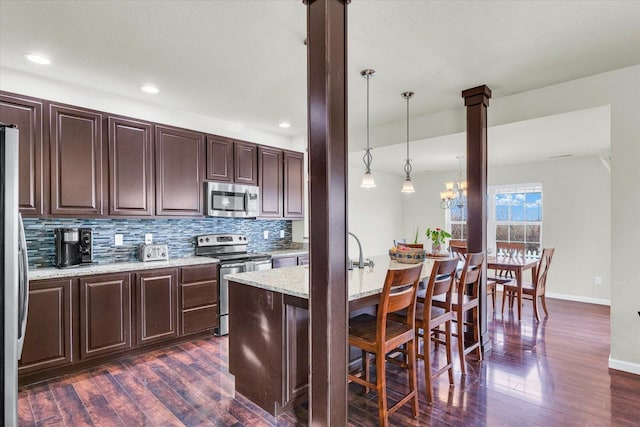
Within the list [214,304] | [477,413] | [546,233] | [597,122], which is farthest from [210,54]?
[546,233]

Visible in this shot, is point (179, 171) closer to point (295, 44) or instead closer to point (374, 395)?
Result: point (295, 44)

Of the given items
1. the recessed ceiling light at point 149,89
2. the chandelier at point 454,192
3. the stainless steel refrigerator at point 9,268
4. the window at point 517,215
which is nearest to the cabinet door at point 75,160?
the recessed ceiling light at point 149,89

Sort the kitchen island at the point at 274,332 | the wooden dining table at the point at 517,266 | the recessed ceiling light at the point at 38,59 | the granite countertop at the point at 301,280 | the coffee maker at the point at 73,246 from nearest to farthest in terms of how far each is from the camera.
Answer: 1. the granite countertop at the point at 301,280
2. the kitchen island at the point at 274,332
3. the recessed ceiling light at the point at 38,59
4. the coffee maker at the point at 73,246
5. the wooden dining table at the point at 517,266

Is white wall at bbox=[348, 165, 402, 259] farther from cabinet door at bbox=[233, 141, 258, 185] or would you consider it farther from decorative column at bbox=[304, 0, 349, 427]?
decorative column at bbox=[304, 0, 349, 427]

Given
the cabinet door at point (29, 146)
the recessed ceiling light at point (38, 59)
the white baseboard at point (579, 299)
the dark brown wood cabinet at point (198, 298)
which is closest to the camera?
the recessed ceiling light at point (38, 59)

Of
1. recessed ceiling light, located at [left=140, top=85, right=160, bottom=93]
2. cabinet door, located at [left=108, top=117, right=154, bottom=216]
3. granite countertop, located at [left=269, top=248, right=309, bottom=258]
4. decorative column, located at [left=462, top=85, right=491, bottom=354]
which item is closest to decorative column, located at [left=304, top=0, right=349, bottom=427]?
decorative column, located at [left=462, top=85, right=491, bottom=354]

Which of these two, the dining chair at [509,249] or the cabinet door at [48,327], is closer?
the cabinet door at [48,327]

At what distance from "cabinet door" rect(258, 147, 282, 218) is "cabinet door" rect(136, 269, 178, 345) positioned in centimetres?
155

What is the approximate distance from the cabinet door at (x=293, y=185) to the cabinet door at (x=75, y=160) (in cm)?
232

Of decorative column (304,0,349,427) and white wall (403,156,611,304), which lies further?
white wall (403,156,611,304)

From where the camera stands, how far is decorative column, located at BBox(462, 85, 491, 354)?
3252 millimetres

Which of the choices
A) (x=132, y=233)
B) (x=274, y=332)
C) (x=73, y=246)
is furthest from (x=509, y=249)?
(x=73, y=246)

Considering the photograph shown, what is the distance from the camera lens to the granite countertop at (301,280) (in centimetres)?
200

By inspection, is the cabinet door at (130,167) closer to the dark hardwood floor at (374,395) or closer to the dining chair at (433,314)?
the dark hardwood floor at (374,395)
